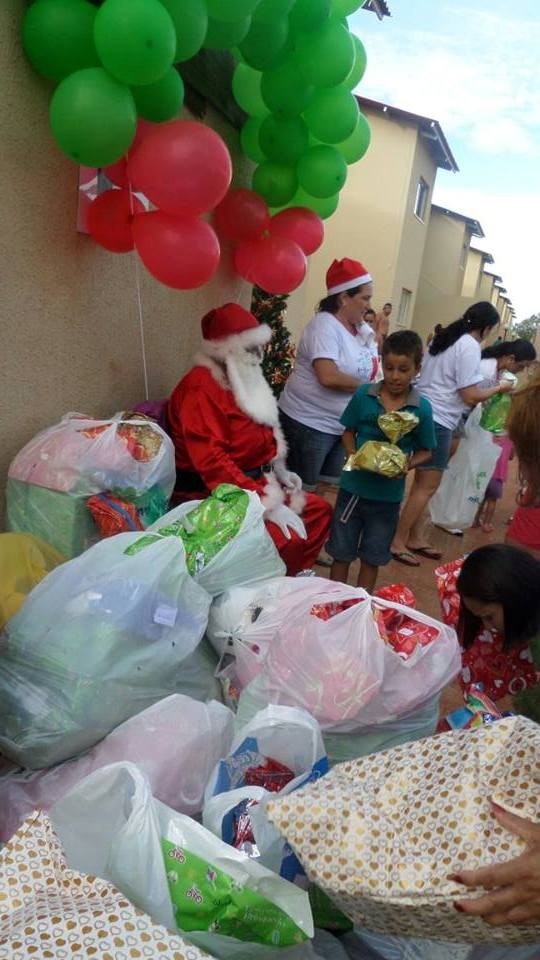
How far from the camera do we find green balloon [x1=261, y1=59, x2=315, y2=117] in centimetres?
320

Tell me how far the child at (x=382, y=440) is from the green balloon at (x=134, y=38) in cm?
Answer: 172

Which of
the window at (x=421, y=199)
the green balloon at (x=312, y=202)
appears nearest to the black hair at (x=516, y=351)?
the green balloon at (x=312, y=202)

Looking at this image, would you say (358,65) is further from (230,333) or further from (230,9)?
(230,333)

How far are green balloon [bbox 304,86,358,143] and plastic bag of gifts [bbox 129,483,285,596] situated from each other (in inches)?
73.9

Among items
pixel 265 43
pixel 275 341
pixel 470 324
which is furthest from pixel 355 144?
pixel 275 341

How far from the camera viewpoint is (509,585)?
2238 millimetres

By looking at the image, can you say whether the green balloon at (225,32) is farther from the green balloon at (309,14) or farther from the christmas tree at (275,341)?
the christmas tree at (275,341)

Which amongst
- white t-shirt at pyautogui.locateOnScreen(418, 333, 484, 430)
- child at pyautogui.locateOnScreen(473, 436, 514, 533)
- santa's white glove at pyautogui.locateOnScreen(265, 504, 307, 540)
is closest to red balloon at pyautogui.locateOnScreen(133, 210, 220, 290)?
santa's white glove at pyautogui.locateOnScreen(265, 504, 307, 540)

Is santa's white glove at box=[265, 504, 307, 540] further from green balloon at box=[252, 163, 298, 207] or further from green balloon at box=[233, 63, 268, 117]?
green balloon at box=[233, 63, 268, 117]

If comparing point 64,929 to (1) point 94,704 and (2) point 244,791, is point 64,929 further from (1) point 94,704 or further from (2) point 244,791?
(1) point 94,704

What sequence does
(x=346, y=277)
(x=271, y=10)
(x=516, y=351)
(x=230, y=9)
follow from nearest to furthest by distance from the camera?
(x=230, y=9), (x=271, y=10), (x=346, y=277), (x=516, y=351)

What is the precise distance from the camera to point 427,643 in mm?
2094

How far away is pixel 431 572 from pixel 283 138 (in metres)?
2.82

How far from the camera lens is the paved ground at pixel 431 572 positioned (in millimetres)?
3246
